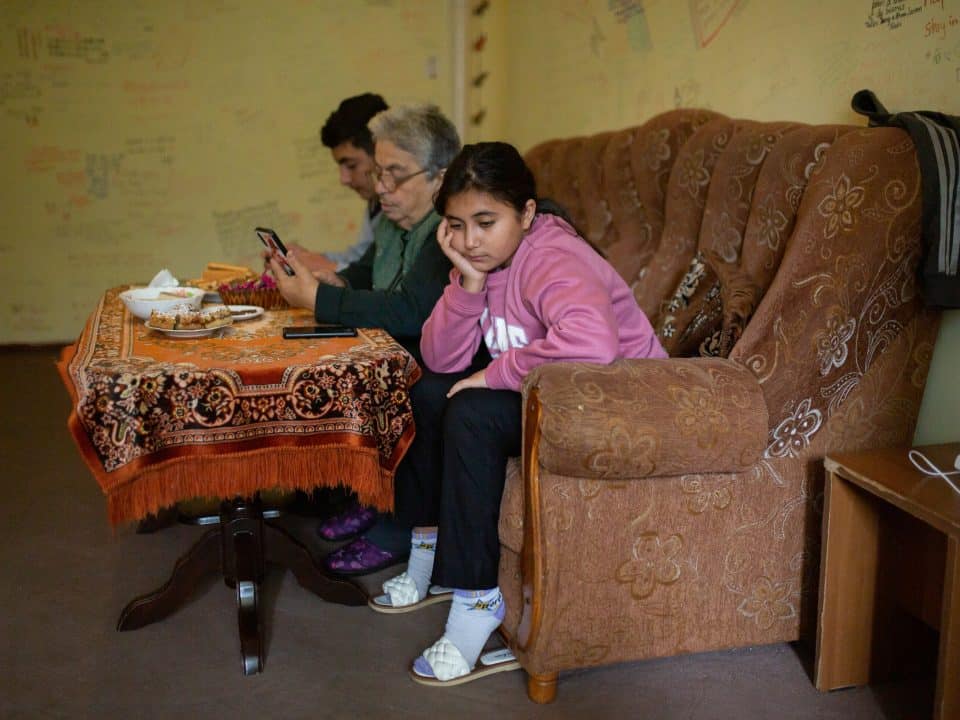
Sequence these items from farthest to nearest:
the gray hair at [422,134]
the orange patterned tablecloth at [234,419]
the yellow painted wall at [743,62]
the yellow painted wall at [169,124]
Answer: the yellow painted wall at [169,124] → the gray hair at [422,134] → the yellow painted wall at [743,62] → the orange patterned tablecloth at [234,419]

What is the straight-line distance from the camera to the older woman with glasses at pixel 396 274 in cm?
184

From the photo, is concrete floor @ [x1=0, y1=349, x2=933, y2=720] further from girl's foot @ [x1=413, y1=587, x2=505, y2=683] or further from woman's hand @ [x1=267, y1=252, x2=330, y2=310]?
woman's hand @ [x1=267, y1=252, x2=330, y2=310]

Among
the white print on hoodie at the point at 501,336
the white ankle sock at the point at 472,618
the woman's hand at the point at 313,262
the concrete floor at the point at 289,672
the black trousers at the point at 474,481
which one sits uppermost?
the woman's hand at the point at 313,262

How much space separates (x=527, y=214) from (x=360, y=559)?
0.90 meters

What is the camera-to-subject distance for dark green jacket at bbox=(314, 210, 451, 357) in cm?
182

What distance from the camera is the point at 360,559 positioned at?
1.98m

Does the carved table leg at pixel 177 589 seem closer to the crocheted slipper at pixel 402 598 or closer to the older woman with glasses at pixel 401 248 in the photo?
the crocheted slipper at pixel 402 598

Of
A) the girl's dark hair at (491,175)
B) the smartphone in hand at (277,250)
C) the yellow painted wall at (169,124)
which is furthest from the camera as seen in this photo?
the yellow painted wall at (169,124)

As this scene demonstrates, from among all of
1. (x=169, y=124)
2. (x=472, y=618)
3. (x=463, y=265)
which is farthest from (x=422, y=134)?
(x=169, y=124)

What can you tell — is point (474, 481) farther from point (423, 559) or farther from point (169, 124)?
point (169, 124)

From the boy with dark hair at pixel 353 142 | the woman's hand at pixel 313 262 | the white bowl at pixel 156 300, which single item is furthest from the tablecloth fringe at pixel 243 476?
the boy with dark hair at pixel 353 142

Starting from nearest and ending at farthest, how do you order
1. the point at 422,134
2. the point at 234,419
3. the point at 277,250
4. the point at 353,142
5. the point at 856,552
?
the point at 234,419, the point at 856,552, the point at 277,250, the point at 422,134, the point at 353,142

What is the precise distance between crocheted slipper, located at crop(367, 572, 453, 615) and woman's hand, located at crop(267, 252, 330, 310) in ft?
2.09

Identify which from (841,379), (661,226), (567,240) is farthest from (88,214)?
(841,379)
